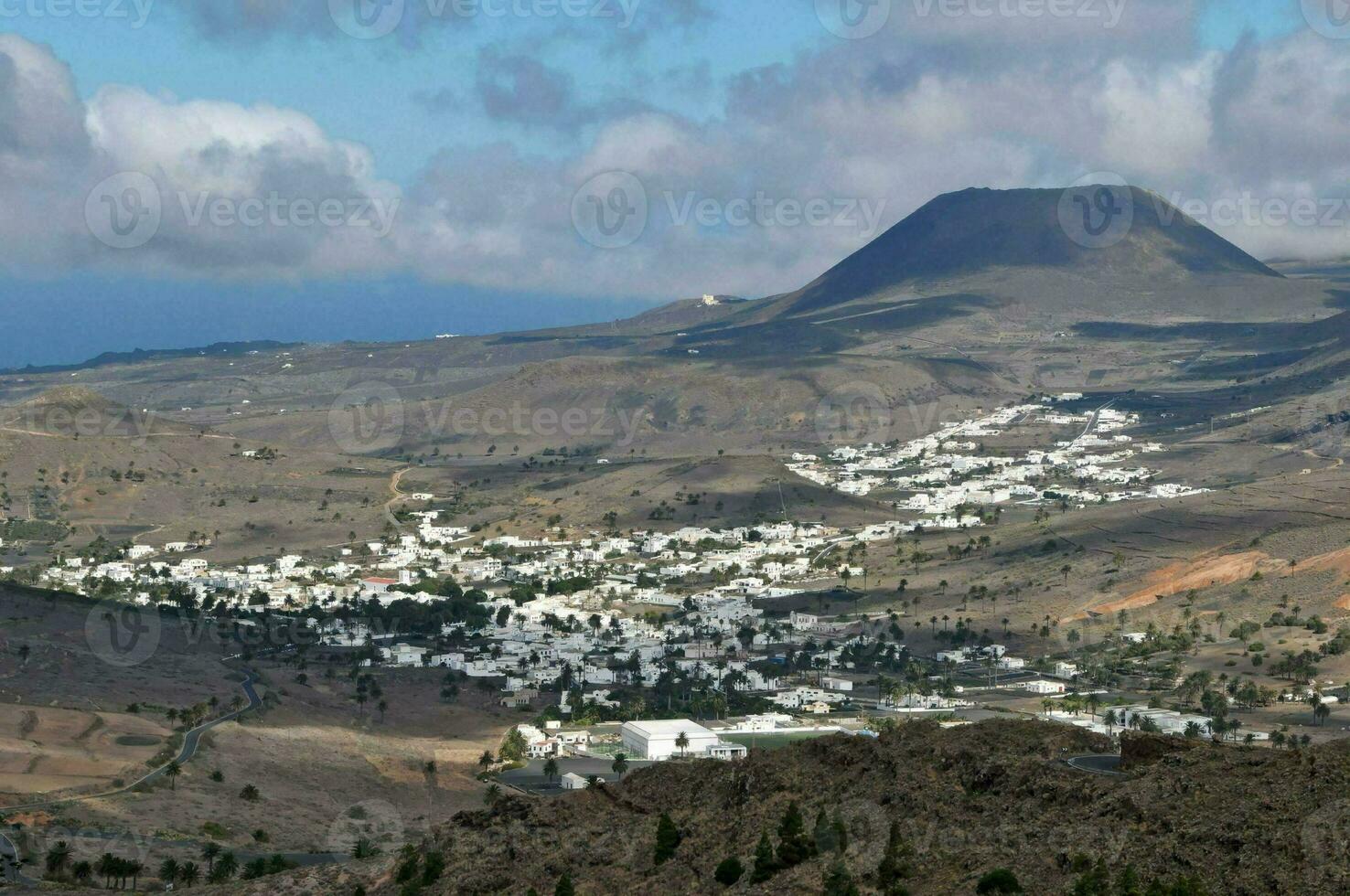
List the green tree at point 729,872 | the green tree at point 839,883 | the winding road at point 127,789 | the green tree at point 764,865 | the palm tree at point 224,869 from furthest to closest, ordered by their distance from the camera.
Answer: the palm tree at point 224,869, the winding road at point 127,789, the green tree at point 729,872, the green tree at point 764,865, the green tree at point 839,883

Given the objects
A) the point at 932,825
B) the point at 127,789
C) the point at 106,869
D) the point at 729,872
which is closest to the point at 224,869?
the point at 106,869

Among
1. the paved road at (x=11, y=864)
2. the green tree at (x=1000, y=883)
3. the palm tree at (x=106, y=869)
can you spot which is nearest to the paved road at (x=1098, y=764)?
the green tree at (x=1000, y=883)

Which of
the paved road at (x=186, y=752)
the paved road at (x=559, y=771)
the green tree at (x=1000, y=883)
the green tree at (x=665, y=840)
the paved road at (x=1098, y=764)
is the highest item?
the paved road at (x=1098, y=764)

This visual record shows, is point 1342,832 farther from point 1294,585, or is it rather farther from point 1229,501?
point 1229,501

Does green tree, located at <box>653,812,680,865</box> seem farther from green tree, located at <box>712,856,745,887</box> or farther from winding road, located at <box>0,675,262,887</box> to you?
winding road, located at <box>0,675,262,887</box>

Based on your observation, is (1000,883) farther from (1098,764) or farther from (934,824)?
(1098,764)

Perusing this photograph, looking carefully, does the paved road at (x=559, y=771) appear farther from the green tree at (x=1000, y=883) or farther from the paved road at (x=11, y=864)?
the green tree at (x=1000, y=883)

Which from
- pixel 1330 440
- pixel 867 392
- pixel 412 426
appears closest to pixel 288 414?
pixel 412 426
